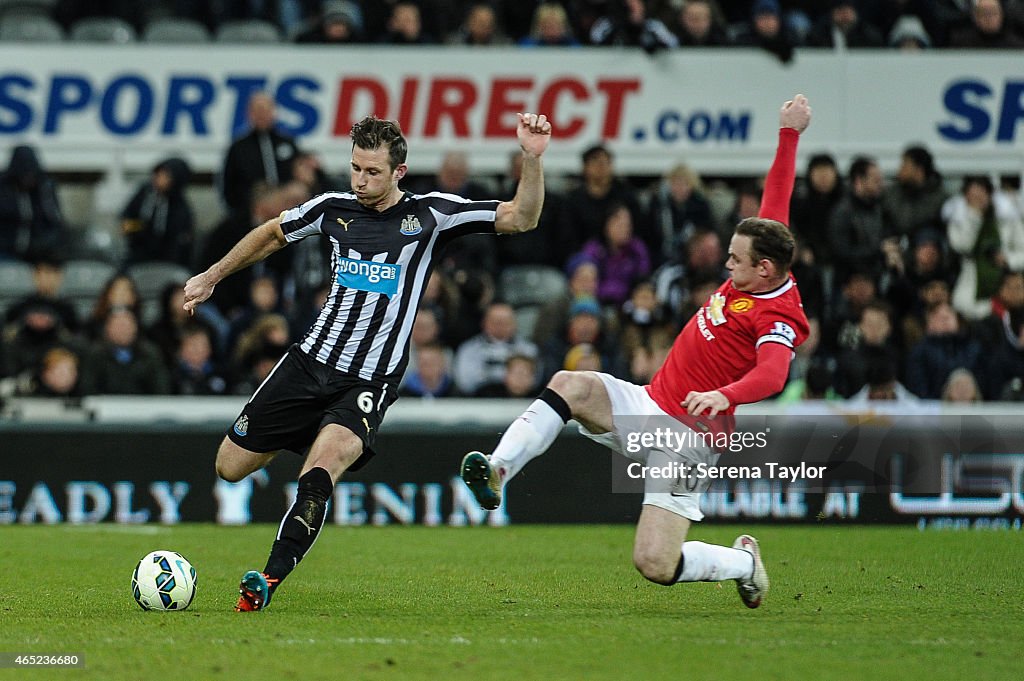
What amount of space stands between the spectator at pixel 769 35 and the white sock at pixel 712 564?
940 centimetres

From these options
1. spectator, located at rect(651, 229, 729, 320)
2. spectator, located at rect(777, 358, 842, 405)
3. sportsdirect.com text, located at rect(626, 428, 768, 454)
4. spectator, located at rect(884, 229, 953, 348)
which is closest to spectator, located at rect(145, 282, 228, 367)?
spectator, located at rect(651, 229, 729, 320)

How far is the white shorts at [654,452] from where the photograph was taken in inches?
294

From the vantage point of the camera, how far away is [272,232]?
7.95 m

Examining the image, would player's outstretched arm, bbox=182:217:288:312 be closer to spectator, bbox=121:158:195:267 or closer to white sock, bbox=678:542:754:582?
white sock, bbox=678:542:754:582

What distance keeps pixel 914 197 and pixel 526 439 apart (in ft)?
29.9

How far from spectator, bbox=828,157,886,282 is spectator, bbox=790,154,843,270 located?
9 centimetres

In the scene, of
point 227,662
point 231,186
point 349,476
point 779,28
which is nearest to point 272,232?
point 227,662

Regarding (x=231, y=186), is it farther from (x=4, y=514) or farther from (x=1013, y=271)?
(x=1013, y=271)

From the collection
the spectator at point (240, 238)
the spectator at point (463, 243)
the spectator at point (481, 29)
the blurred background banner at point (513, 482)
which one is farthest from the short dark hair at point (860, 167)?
the spectator at point (240, 238)

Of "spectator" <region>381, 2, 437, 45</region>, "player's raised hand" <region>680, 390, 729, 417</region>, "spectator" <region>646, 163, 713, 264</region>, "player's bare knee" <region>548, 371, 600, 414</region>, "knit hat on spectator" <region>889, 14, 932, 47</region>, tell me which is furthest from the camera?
"knit hat on spectator" <region>889, 14, 932, 47</region>

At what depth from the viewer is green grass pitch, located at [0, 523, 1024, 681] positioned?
595cm

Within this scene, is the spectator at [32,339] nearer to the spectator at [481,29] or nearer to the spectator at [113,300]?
the spectator at [113,300]

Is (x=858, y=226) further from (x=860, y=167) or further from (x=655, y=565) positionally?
(x=655, y=565)

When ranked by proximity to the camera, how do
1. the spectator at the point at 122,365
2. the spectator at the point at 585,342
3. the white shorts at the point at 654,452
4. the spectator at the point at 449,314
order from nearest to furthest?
the white shorts at the point at 654,452
the spectator at the point at 122,365
the spectator at the point at 585,342
the spectator at the point at 449,314
